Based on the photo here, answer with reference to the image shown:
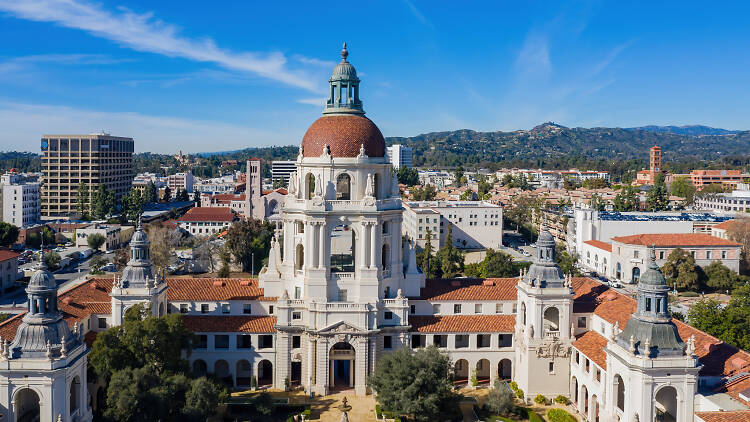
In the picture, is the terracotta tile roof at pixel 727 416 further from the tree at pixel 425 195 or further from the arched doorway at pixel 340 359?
the tree at pixel 425 195

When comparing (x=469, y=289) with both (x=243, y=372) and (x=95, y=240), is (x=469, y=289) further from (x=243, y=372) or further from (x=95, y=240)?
(x=95, y=240)

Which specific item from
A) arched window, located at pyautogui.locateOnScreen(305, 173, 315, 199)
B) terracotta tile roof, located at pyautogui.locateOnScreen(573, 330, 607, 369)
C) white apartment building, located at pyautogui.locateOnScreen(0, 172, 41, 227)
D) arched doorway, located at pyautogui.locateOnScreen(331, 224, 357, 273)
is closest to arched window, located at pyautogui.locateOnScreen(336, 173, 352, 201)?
arched window, located at pyautogui.locateOnScreen(305, 173, 315, 199)

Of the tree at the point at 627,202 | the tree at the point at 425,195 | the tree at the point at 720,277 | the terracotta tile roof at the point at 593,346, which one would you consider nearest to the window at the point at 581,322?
the terracotta tile roof at the point at 593,346

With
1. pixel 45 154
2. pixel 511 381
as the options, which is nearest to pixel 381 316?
pixel 511 381

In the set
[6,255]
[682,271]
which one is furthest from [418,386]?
[6,255]

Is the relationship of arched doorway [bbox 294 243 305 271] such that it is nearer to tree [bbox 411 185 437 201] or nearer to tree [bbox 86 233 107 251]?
tree [bbox 86 233 107 251]
